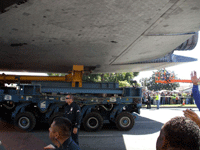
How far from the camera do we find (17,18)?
13.9 feet

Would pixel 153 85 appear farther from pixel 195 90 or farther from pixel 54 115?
pixel 195 90

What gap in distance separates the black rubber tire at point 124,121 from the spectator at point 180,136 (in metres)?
7.39

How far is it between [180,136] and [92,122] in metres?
7.27

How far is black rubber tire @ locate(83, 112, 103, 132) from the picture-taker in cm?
816

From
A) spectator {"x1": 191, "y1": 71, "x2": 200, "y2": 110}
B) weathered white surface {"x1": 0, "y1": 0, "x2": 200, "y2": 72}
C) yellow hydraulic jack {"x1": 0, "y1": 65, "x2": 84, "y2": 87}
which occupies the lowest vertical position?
spectator {"x1": 191, "y1": 71, "x2": 200, "y2": 110}

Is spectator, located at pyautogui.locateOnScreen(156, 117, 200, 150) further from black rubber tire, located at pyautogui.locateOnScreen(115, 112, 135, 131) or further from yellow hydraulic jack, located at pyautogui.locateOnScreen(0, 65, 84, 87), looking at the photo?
yellow hydraulic jack, located at pyautogui.locateOnScreen(0, 65, 84, 87)

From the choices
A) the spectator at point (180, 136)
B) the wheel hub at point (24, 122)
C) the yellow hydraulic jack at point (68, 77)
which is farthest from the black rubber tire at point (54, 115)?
the spectator at point (180, 136)

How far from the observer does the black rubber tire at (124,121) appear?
27.8 feet

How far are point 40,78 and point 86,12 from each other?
6288 mm

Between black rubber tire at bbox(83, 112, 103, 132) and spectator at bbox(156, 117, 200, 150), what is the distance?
7.07m

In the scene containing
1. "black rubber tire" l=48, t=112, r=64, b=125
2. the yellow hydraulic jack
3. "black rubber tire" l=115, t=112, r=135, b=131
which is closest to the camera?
"black rubber tire" l=48, t=112, r=64, b=125

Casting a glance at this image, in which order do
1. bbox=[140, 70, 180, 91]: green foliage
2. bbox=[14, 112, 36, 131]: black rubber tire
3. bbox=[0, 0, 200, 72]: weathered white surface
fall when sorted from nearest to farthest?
bbox=[0, 0, 200, 72]: weathered white surface
bbox=[14, 112, 36, 131]: black rubber tire
bbox=[140, 70, 180, 91]: green foliage

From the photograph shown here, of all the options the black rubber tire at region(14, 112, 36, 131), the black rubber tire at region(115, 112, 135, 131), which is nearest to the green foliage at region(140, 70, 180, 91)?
the black rubber tire at region(115, 112, 135, 131)

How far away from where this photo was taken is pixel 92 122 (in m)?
8.24
